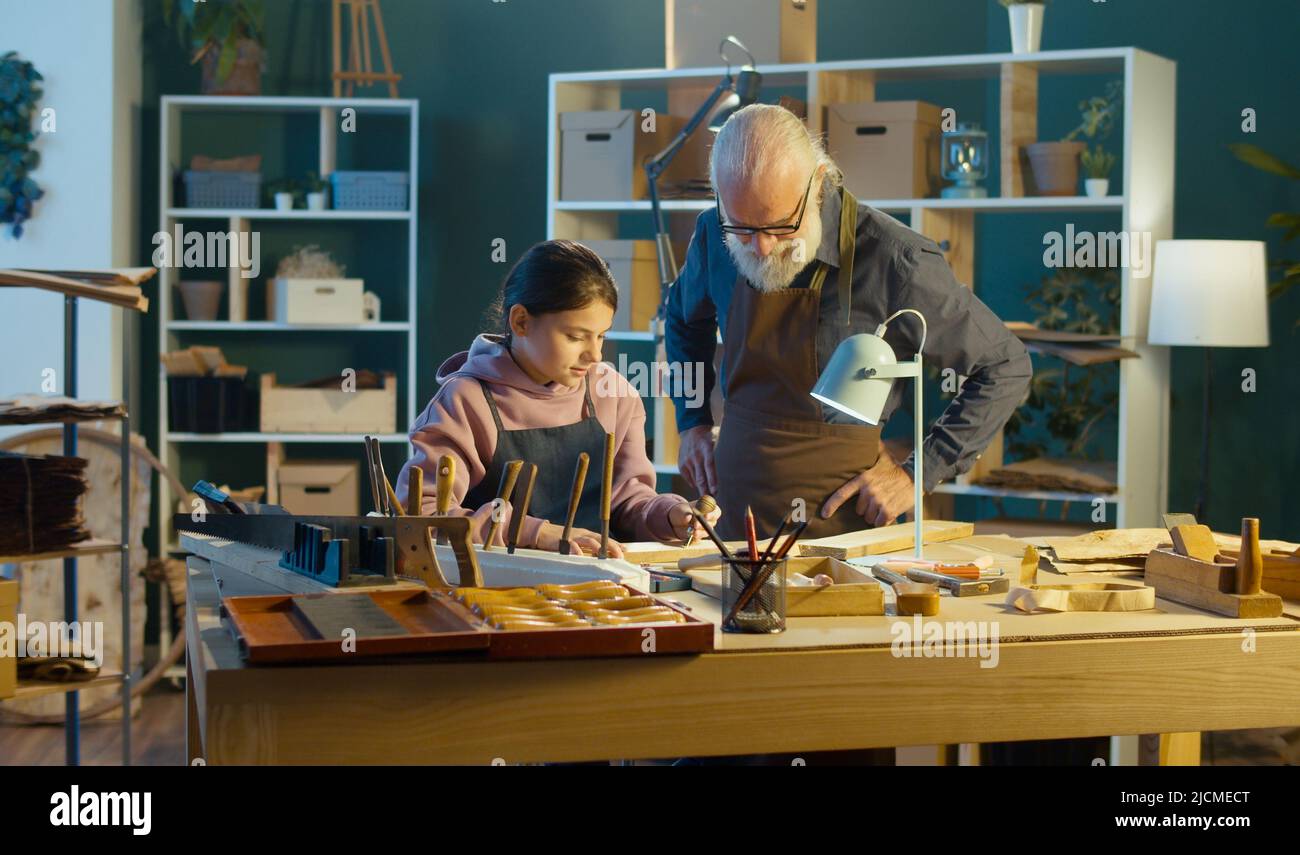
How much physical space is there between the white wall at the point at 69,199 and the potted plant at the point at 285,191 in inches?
22.5

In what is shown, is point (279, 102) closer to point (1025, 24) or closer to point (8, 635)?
point (8, 635)

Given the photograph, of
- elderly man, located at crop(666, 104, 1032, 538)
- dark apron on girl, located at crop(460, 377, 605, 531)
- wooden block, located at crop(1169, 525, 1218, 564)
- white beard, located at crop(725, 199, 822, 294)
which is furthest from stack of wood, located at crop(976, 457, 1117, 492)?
wooden block, located at crop(1169, 525, 1218, 564)

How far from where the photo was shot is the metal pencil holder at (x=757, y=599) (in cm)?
188

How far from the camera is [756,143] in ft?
9.55

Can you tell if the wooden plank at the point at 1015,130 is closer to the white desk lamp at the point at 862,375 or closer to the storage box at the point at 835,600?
the white desk lamp at the point at 862,375

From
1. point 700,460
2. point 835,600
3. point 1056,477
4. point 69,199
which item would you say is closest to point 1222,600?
point 835,600

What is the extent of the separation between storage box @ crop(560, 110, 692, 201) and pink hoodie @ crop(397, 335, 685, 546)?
6.85 feet

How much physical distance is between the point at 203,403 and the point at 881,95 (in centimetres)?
284

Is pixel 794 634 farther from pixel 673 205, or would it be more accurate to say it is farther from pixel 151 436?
pixel 151 436

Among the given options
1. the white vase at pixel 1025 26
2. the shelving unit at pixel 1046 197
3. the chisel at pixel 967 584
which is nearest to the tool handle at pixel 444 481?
the chisel at pixel 967 584

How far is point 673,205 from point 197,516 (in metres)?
2.85

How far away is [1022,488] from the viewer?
15.1ft

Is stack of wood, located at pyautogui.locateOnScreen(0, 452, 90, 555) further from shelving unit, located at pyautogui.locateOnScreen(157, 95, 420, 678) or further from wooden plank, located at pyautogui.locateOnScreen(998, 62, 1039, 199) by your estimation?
wooden plank, located at pyautogui.locateOnScreen(998, 62, 1039, 199)
